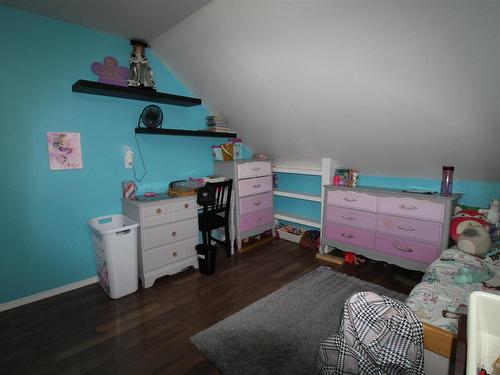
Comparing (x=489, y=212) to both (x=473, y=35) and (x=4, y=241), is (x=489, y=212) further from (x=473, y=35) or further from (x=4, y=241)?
(x=4, y=241)

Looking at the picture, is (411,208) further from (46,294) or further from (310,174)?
(46,294)

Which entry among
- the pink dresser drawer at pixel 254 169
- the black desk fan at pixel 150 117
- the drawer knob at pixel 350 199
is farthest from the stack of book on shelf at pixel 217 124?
the drawer knob at pixel 350 199

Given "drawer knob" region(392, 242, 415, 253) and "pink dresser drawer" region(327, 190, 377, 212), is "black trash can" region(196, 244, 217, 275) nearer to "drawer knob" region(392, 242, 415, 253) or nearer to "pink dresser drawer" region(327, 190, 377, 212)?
"pink dresser drawer" region(327, 190, 377, 212)

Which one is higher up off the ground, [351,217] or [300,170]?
[300,170]

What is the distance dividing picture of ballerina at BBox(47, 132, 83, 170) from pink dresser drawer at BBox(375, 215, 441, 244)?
3057mm

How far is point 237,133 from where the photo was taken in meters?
3.66

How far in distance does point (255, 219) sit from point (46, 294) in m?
2.32

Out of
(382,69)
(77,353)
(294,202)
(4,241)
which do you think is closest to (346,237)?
(294,202)

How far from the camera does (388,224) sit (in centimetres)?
270

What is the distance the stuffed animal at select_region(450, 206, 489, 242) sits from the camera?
2266 millimetres

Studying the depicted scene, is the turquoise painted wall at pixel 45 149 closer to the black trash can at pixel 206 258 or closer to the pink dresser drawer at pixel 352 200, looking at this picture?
the black trash can at pixel 206 258

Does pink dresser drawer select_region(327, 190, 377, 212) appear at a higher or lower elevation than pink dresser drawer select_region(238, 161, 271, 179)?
lower

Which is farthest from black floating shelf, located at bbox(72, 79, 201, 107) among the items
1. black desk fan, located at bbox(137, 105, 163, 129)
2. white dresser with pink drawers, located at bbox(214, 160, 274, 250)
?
white dresser with pink drawers, located at bbox(214, 160, 274, 250)

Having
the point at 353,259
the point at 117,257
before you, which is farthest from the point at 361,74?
the point at 117,257
